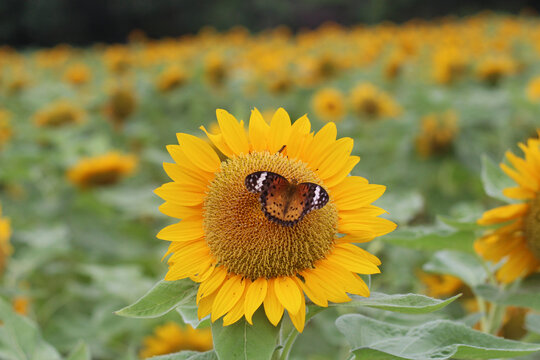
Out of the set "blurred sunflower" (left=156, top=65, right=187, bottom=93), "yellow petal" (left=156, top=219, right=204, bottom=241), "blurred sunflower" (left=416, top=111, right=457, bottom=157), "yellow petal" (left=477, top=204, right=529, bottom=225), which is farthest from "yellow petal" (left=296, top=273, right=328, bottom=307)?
"blurred sunflower" (left=156, top=65, right=187, bottom=93)

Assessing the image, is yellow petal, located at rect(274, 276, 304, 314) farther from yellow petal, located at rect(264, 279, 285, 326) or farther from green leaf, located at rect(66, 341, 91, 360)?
green leaf, located at rect(66, 341, 91, 360)

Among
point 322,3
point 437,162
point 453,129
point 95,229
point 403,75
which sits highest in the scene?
point 322,3

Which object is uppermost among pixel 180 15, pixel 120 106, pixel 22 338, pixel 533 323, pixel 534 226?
pixel 180 15

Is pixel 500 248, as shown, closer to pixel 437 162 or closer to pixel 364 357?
pixel 364 357

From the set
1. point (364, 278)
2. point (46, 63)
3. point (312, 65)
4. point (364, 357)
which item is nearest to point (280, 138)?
point (364, 278)

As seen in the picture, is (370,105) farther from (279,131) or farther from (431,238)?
(279,131)

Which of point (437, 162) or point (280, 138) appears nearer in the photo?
point (280, 138)

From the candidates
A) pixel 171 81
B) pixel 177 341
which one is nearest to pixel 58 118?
pixel 171 81

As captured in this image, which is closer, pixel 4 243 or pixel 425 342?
pixel 425 342

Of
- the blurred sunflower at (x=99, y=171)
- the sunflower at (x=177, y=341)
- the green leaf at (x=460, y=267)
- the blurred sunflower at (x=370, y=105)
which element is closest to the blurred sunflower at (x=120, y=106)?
the blurred sunflower at (x=99, y=171)
